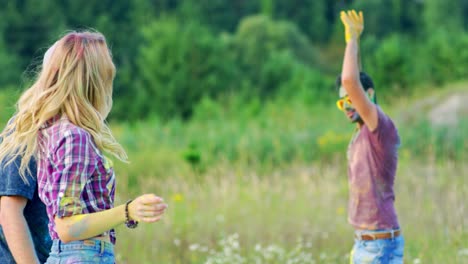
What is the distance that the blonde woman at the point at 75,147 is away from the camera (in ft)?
7.84

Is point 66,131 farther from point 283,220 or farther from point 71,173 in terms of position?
point 283,220

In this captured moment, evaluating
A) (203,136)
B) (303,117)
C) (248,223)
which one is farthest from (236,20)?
(248,223)

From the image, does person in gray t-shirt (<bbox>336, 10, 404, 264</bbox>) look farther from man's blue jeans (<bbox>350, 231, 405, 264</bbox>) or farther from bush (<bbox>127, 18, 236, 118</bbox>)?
bush (<bbox>127, 18, 236, 118</bbox>)

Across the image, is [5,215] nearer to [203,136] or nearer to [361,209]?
[361,209]

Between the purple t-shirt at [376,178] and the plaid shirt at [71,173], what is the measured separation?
162cm

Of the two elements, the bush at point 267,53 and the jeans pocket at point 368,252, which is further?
the bush at point 267,53

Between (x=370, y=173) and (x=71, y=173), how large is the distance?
5.96 feet

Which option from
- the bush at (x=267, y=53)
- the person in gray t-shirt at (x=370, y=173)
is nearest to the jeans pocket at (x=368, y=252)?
the person in gray t-shirt at (x=370, y=173)

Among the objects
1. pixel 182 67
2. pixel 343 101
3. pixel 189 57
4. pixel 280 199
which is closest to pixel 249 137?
pixel 280 199

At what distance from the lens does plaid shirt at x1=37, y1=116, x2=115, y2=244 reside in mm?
2383

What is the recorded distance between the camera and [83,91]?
99.0 inches

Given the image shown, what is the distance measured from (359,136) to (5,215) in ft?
6.15

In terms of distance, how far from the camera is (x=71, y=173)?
2381mm

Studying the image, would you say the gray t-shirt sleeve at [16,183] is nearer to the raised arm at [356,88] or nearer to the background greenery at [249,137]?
the background greenery at [249,137]
